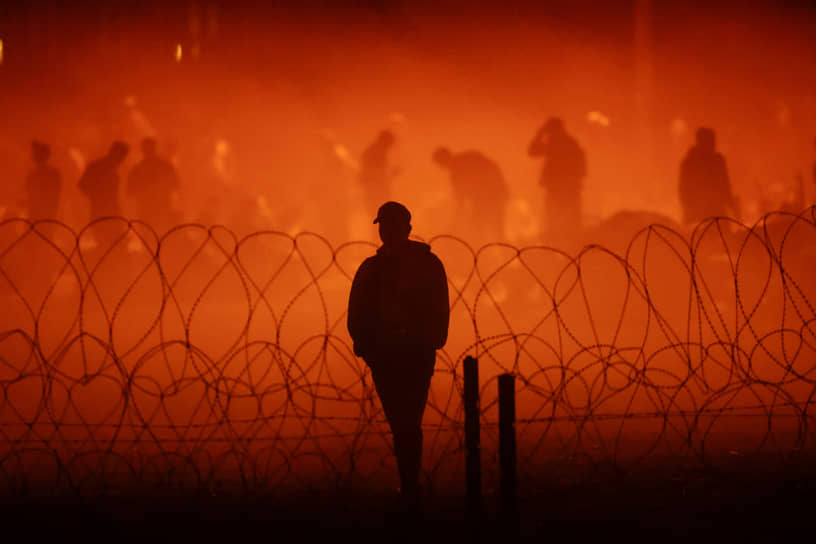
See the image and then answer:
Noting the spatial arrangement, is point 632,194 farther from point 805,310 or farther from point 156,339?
point 156,339

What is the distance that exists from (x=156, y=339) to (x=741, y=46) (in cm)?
916

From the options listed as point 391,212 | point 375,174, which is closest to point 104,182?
point 375,174

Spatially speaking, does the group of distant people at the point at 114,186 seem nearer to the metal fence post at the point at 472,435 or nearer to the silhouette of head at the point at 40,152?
the silhouette of head at the point at 40,152

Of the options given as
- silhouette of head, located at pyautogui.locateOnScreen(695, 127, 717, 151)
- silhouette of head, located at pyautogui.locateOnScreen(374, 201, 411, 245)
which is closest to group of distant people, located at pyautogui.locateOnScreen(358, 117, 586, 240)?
silhouette of head, located at pyautogui.locateOnScreen(695, 127, 717, 151)

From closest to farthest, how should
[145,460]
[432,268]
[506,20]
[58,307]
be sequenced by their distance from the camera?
[432,268]
[145,460]
[506,20]
[58,307]

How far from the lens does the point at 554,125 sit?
11.0 m

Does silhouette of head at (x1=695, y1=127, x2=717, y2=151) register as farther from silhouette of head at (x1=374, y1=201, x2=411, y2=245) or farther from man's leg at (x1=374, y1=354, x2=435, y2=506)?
man's leg at (x1=374, y1=354, x2=435, y2=506)

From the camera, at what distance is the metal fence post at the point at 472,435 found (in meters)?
2.93

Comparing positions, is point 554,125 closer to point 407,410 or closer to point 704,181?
point 704,181

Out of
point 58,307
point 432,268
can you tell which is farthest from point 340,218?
point 432,268

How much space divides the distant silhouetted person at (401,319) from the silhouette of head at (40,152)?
9568mm

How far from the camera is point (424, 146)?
37.0 feet

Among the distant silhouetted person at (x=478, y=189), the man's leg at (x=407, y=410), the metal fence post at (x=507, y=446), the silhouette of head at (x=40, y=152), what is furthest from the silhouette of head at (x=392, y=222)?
the silhouette of head at (x=40, y=152)

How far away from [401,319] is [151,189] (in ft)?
28.9
